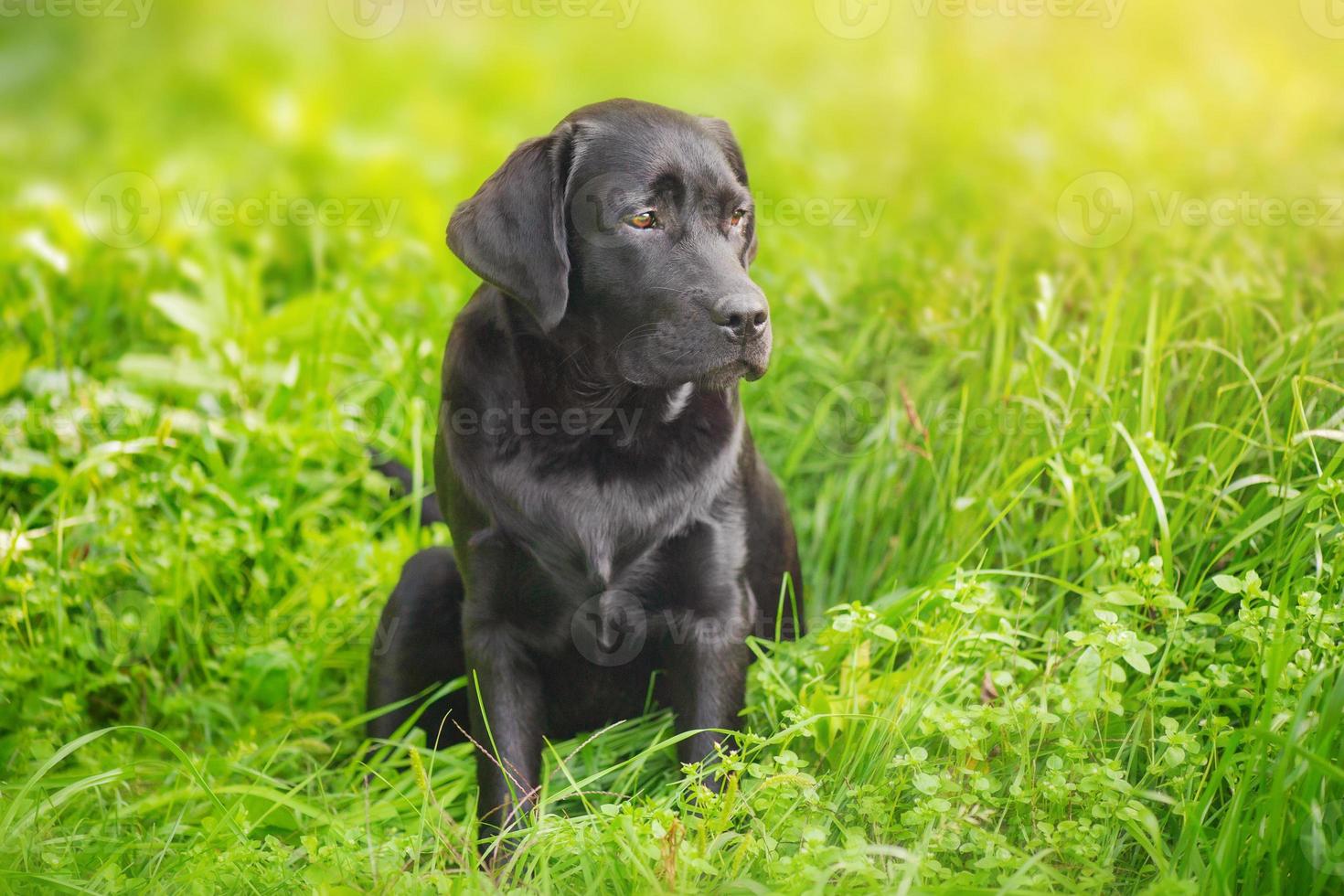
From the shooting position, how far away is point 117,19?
6.98 meters

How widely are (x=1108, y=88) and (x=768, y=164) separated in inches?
71.3

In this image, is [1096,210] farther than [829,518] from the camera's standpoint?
Yes

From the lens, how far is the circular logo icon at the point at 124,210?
4500mm

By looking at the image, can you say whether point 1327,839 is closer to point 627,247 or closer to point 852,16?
point 627,247

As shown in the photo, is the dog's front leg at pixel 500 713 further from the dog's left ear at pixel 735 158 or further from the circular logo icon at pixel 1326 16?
the circular logo icon at pixel 1326 16

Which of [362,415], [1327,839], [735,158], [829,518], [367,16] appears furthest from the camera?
[367,16]

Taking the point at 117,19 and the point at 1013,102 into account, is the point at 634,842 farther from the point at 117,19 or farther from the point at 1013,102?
the point at 117,19

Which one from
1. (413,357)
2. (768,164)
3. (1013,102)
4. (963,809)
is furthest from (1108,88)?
(963,809)

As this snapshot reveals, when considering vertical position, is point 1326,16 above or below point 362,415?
above

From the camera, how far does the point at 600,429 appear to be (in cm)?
250

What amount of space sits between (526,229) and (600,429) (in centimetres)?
42

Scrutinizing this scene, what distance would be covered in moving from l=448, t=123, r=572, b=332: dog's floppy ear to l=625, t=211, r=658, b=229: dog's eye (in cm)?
14

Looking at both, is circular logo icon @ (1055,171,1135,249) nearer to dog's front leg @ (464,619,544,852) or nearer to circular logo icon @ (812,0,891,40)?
circular logo icon @ (812,0,891,40)

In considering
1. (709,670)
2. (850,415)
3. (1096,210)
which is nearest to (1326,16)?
(1096,210)
